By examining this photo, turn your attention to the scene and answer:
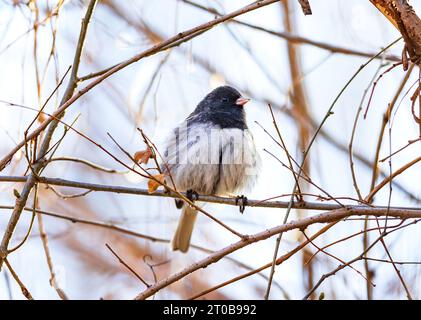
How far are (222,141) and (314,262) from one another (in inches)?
34.7

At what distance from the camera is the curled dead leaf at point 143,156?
2.28 meters

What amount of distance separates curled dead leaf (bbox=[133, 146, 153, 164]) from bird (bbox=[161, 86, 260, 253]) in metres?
1.09

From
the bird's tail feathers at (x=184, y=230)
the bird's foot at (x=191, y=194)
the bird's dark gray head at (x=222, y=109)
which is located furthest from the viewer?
the bird's tail feathers at (x=184, y=230)

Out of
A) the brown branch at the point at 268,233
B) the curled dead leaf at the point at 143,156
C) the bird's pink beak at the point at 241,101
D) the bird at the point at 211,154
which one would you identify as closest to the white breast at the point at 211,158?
the bird at the point at 211,154

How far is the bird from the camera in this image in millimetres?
3525

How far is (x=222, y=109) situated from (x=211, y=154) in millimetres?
453

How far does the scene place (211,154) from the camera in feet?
11.6

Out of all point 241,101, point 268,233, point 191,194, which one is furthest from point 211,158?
point 268,233

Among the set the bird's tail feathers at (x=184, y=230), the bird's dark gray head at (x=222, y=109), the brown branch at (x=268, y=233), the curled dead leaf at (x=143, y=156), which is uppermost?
the bird's dark gray head at (x=222, y=109)

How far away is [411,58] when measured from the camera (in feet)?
6.92

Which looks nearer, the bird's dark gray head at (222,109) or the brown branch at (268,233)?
the brown branch at (268,233)

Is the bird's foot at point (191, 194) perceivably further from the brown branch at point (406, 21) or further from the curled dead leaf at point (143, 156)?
the brown branch at point (406, 21)

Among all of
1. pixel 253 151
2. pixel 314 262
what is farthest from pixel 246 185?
pixel 314 262
